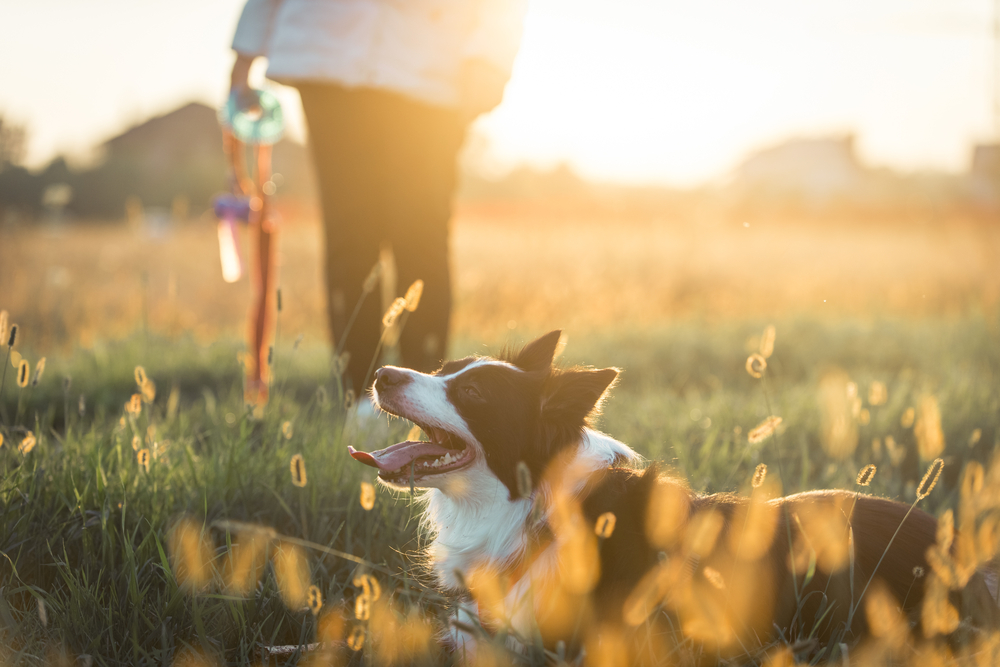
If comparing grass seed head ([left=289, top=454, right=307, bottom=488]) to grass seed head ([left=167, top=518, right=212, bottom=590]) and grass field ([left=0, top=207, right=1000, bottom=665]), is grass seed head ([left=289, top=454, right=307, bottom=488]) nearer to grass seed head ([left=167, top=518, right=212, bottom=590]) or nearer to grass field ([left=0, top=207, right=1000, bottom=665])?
grass field ([left=0, top=207, right=1000, bottom=665])

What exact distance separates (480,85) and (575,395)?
5.26ft

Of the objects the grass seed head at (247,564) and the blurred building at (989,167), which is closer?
the grass seed head at (247,564)

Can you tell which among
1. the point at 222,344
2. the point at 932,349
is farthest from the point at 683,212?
the point at 222,344

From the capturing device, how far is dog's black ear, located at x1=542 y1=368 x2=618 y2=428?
178 cm

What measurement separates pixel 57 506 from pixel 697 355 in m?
4.84

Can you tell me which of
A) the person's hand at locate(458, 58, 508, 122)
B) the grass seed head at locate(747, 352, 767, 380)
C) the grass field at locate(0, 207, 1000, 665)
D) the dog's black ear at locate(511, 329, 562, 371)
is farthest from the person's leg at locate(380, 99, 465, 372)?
the grass seed head at locate(747, 352, 767, 380)

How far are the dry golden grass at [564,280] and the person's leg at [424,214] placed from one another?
165 mm

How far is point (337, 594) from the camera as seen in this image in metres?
1.83

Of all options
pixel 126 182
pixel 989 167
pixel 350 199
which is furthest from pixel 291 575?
pixel 126 182

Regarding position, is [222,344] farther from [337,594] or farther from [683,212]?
[683,212]

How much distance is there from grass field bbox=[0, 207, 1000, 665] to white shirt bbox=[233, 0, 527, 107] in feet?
3.64

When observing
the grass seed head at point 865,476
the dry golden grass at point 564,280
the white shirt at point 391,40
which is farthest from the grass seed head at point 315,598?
the white shirt at point 391,40

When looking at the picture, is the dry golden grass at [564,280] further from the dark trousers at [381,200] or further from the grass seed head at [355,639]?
the grass seed head at [355,639]

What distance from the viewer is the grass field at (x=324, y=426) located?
1683mm
